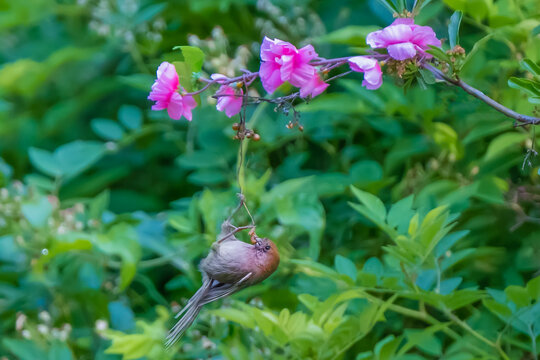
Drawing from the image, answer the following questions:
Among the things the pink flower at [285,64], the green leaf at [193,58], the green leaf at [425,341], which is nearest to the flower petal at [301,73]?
the pink flower at [285,64]

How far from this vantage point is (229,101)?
30.2 inches

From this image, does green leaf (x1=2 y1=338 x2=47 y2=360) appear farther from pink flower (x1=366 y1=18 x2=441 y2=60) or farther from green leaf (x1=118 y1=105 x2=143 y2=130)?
pink flower (x1=366 y1=18 x2=441 y2=60)

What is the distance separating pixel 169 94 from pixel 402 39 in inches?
9.9

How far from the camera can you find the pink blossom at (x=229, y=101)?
76 cm

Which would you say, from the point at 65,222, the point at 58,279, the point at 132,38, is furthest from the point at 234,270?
the point at 132,38

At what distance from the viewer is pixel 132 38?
155 cm

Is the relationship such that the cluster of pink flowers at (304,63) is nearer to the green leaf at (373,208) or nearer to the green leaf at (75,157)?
the green leaf at (373,208)

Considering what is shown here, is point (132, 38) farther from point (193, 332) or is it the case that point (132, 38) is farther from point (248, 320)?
point (248, 320)

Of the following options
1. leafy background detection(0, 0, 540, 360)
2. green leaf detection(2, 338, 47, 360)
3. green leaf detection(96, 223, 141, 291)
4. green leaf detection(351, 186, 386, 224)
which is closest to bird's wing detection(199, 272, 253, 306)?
leafy background detection(0, 0, 540, 360)

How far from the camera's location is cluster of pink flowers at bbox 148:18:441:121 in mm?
688

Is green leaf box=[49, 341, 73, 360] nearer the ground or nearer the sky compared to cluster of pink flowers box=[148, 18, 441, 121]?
nearer the ground

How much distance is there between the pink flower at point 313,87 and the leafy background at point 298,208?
12 centimetres

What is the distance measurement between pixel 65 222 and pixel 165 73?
0.72 m

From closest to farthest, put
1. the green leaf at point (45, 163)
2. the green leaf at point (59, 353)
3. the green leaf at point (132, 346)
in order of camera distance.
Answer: the green leaf at point (132, 346), the green leaf at point (59, 353), the green leaf at point (45, 163)
